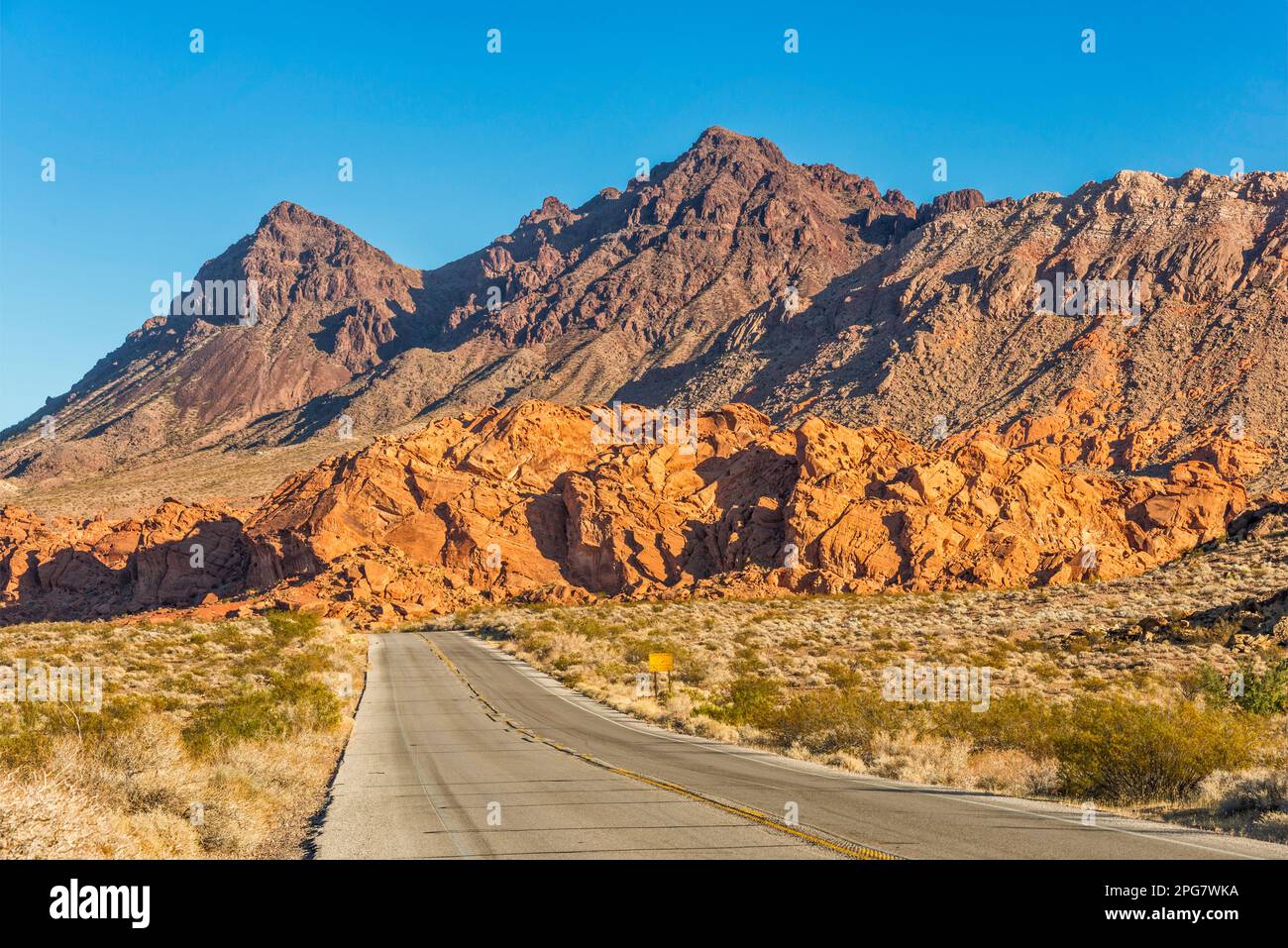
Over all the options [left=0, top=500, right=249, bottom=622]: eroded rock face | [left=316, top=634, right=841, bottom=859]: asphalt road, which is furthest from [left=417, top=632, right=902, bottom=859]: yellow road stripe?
[left=0, top=500, right=249, bottom=622]: eroded rock face

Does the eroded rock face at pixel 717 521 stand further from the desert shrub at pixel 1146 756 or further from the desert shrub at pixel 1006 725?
the desert shrub at pixel 1146 756

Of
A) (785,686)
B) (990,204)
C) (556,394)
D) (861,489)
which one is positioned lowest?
(785,686)

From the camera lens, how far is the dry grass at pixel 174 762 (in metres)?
8.22

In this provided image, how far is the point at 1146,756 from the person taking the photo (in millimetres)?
13477

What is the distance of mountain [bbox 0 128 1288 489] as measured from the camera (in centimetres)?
9681

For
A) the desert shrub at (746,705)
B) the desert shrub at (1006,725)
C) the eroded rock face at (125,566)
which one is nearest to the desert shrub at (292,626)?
the eroded rock face at (125,566)

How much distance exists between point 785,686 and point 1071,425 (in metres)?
77.5

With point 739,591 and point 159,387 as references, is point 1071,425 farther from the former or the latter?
point 159,387

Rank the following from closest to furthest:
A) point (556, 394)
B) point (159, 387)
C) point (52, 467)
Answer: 1. point (52, 467)
2. point (556, 394)
3. point (159, 387)

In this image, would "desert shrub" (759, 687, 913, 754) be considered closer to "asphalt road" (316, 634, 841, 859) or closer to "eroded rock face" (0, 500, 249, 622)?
"asphalt road" (316, 634, 841, 859)

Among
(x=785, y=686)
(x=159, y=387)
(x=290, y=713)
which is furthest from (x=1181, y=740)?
(x=159, y=387)

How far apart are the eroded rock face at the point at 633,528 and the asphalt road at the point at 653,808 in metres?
39.4
